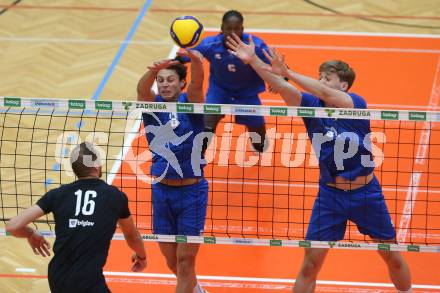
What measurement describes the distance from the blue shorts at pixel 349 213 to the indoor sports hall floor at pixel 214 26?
61.1 inches

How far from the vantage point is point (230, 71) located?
11.7m

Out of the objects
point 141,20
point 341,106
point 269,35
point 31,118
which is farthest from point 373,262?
point 141,20

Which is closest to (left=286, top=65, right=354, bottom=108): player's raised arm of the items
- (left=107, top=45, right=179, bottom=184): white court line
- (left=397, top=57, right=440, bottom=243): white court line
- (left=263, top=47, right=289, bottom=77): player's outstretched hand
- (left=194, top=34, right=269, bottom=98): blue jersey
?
(left=263, top=47, right=289, bottom=77): player's outstretched hand

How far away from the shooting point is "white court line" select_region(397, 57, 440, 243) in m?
10.4

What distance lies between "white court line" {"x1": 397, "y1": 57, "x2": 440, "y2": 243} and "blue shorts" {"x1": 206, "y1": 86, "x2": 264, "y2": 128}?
2279mm

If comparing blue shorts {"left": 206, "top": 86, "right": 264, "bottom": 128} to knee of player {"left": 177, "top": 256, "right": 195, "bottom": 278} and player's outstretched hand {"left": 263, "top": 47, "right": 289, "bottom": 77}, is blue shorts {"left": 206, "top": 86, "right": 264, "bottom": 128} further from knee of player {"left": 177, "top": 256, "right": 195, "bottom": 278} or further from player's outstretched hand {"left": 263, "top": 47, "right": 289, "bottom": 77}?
player's outstretched hand {"left": 263, "top": 47, "right": 289, "bottom": 77}

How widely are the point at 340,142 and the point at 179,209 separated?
5.69ft

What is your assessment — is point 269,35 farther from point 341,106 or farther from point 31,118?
point 341,106

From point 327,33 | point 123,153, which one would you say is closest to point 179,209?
point 123,153

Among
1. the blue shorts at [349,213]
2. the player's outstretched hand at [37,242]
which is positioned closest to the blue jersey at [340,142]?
the blue shorts at [349,213]

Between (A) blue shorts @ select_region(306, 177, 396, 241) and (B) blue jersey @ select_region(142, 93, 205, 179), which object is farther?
(B) blue jersey @ select_region(142, 93, 205, 179)

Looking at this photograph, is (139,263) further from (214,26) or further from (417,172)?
(214,26)

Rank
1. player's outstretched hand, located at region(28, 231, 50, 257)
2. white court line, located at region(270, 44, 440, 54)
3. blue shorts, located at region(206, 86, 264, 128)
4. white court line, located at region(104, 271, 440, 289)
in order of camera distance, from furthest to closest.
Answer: white court line, located at region(270, 44, 440, 54) → blue shorts, located at region(206, 86, 264, 128) → white court line, located at region(104, 271, 440, 289) → player's outstretched hand, located at region(28, 231, 50, 257)

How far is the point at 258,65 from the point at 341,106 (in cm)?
90
